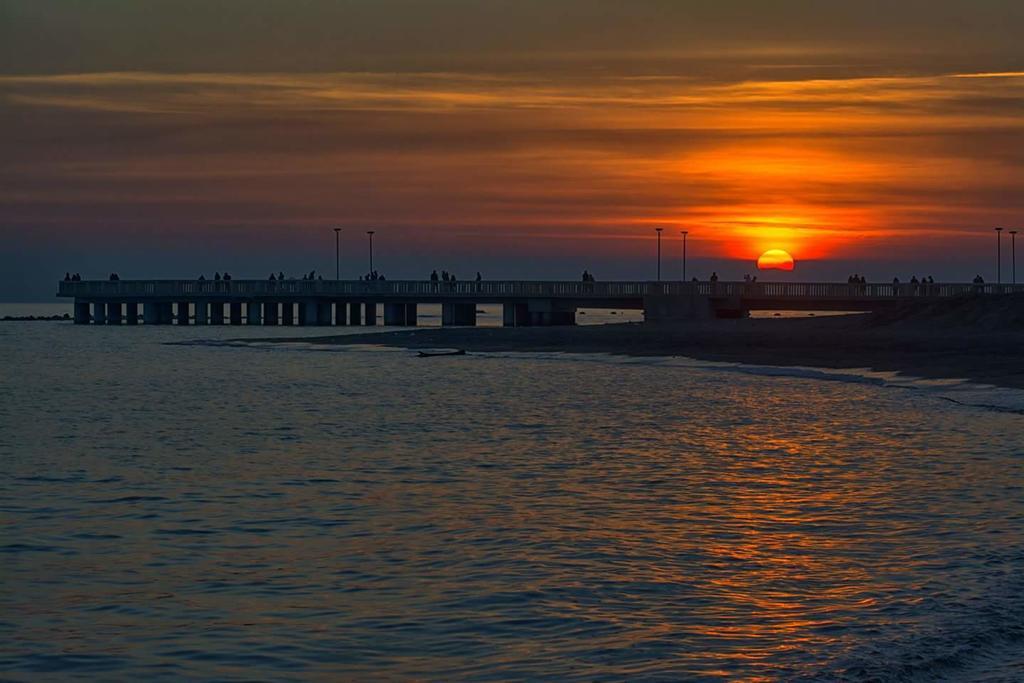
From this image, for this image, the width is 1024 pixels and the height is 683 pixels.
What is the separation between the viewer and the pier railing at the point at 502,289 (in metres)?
101

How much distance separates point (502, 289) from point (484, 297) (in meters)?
1.85

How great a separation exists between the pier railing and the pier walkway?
0.07 metres

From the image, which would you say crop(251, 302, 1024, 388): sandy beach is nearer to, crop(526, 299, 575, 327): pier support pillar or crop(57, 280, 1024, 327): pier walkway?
crop(57, 280, 1024, 327): pier walkway

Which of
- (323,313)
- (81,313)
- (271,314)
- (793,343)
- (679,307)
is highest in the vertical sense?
(679,307)

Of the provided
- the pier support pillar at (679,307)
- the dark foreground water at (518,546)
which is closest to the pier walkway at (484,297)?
the pier support pillar at (679,307)

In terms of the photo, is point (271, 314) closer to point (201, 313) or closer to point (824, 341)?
point (201, 313)

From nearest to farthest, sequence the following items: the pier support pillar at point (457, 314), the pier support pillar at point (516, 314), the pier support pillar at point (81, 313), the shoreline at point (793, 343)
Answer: the shoreline at point (793, 343) < the pier support pillar at point (516, 314) < the pier support pillar at point (457, 314) < the pier support pillar at point (81, 313)

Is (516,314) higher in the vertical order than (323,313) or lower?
higher

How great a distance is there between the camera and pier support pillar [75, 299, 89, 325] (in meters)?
142

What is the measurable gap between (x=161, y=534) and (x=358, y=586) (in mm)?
3820

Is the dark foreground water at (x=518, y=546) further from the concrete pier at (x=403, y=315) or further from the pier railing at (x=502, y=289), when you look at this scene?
the concrete pier at (x=403, y=315)

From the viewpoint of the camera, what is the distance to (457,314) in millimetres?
122062

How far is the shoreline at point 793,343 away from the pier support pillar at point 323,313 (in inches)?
1349

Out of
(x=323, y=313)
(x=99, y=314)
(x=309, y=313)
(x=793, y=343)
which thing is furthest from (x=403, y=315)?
(x=793, y=343)
